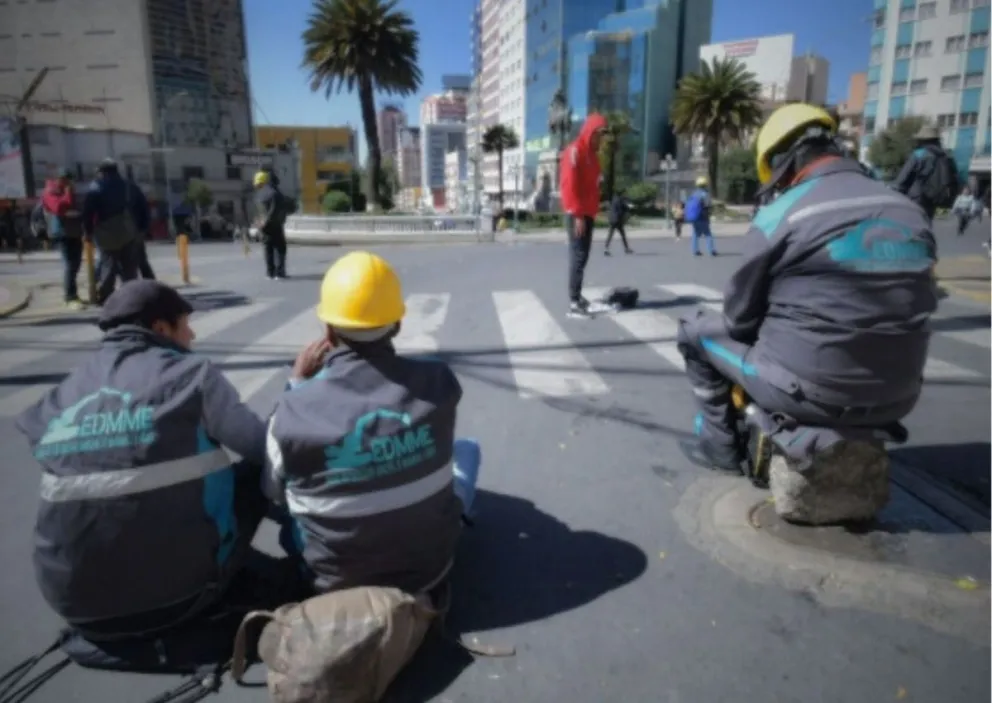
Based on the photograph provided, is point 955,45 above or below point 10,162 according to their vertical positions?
above

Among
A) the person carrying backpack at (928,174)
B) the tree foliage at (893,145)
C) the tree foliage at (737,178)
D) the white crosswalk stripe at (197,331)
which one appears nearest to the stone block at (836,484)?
the white crosswalk stripe at (197,331)

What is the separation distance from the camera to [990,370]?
5.86 meters

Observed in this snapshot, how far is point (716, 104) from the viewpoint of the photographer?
53.9 meters

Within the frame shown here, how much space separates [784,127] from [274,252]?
11.2 m

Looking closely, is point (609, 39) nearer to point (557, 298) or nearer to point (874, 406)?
point (557, 298)

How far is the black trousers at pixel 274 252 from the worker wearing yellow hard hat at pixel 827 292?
35.2 feet

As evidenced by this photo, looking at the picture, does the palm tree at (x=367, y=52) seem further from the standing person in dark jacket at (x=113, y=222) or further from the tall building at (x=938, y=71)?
the tall building at (x=938, y=71)

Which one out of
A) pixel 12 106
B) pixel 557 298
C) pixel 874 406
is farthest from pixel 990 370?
pixel 12 106

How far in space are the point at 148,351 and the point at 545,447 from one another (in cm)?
258

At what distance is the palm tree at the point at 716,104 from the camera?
2126 inches

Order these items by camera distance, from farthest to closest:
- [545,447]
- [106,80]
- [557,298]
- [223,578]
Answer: [106,80] < [557,298] < [545,447] < [223,578]

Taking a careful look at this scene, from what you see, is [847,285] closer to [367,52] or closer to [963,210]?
[963,210]

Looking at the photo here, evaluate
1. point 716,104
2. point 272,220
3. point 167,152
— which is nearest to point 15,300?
point 272,220

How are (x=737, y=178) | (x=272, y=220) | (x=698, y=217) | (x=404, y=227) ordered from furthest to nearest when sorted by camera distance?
(x=737, y=178) < (x=404, y=227) < (x=698, y=217) < (x=272, y=220)
